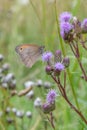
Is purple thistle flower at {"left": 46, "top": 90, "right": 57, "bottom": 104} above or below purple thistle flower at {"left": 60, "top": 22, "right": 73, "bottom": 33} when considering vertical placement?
below

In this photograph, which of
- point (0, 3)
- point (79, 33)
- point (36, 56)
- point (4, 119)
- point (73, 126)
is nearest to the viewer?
point (79, 33)

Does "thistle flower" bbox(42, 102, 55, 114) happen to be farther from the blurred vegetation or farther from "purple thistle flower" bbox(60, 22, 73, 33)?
the blurred vegetation

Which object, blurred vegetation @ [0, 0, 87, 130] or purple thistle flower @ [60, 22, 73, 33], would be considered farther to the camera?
blurred vegetation @ [0, 0, 87, 130]

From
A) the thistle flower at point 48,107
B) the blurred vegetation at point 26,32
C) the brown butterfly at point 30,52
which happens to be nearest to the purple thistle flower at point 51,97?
the thistle flower at point 48,107

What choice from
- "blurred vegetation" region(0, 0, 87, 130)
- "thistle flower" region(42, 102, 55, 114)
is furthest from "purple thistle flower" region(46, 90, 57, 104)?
"blurred vegetation" region(0, 0, 87, 130)

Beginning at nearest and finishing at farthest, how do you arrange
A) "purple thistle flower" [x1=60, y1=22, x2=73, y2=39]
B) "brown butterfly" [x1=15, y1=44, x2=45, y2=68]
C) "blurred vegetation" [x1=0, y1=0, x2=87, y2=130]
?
"purple thistle flower" [x1=60, y1=22, x2=73, y2=39], "brown butterfly" [x1=15, y1=44, x2=45, y2=68], "blurred vegetation" [x1=0, y1=0, x2=87, y2=130]

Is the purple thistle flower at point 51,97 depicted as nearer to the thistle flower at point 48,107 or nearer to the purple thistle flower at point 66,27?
the thistle flower at point 48,107

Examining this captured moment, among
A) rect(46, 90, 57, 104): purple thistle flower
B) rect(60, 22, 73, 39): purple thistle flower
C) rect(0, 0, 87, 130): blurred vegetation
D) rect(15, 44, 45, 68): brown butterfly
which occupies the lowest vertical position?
rect(0, 0, 87, 130): blurred vegetation

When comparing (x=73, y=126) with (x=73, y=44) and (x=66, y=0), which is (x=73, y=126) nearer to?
(x=73, y=44)

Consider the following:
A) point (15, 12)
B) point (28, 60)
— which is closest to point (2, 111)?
point (28, 60)
